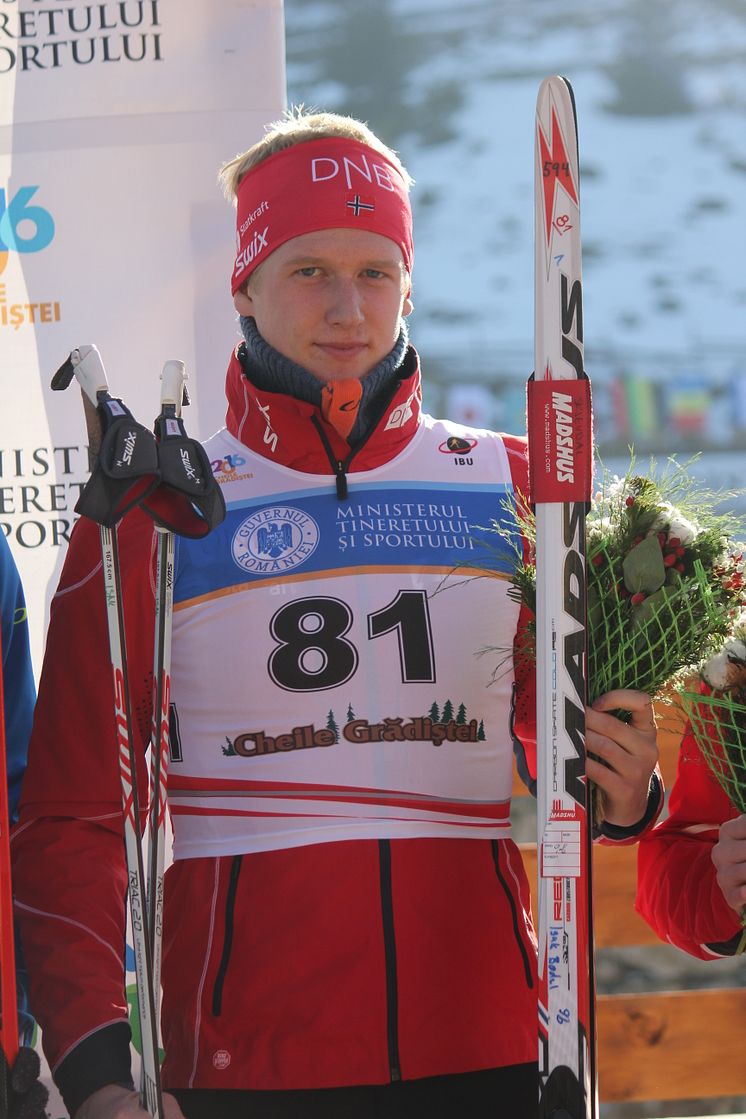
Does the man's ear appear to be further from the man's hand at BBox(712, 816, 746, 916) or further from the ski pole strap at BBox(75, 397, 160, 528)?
the man's hand at BBox(712, 816, 746, 916)

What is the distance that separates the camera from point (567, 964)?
1614 mm

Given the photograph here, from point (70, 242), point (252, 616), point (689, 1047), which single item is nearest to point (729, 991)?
point (689, 1047)

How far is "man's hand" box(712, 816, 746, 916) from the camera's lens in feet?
5.51

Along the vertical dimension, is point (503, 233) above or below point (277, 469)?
above

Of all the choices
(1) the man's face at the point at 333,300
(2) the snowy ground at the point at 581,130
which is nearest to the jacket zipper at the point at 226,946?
(1) the man's face at the point at 333,300

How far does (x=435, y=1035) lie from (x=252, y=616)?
60 cm

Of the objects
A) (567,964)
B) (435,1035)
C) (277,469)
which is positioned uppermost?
(277,469)

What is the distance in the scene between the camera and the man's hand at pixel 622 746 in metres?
1.67

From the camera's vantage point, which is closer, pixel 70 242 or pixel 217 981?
pixel 217 981

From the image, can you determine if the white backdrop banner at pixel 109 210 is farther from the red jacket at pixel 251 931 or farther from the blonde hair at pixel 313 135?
the red jacket at pixel 251 931

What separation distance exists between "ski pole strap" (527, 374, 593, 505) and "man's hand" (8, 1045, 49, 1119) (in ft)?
2.95

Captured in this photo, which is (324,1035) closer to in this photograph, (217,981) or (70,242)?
(217,981)

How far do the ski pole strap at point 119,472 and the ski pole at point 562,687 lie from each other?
47cm

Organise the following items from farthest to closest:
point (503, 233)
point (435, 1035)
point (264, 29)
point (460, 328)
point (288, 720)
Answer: point (503, 233), point (460, 328), point (264, 29), point (288, 720), point (435, 1035)
